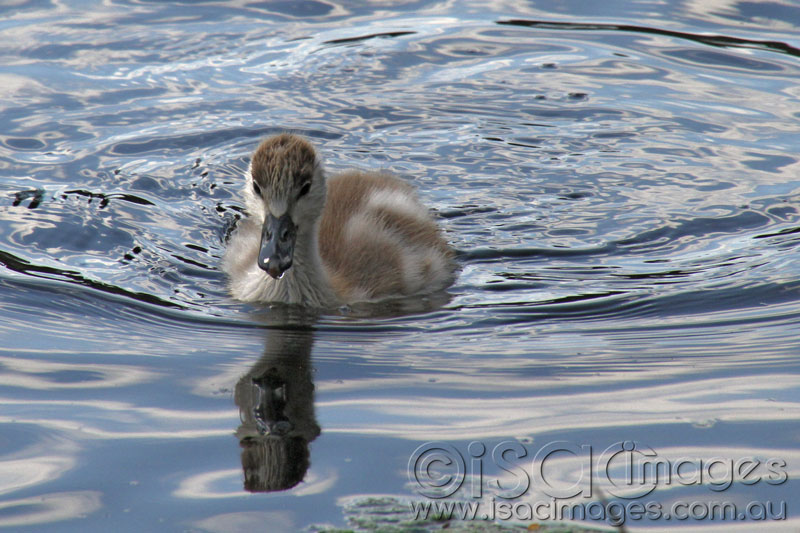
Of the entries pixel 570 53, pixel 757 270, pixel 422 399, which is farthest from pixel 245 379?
pixel 570 53

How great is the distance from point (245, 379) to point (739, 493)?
2050 millimetres

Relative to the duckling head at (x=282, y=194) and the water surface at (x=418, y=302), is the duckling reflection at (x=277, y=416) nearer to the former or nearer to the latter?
the water surface at (x=418, y=302)

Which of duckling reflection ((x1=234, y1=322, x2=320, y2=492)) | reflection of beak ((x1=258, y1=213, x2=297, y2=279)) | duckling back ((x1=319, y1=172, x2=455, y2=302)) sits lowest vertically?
duckling reflection ((x1=234, y1=322, x2=320, y2=492))

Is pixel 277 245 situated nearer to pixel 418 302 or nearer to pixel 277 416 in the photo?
pixel 418 302

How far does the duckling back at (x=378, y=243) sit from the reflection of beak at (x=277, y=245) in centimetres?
58

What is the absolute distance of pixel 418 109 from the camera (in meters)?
8.88

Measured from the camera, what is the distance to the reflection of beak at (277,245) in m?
5.39

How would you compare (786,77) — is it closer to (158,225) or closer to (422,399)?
(158,225)

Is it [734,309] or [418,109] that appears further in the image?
[418,109]

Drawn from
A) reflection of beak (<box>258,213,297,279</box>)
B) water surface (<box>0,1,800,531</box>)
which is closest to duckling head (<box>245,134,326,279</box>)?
reflection of beak (<box>258,213,297,279</box>)

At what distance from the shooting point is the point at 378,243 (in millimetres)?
6324

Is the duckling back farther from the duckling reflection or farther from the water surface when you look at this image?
the duckling reflection

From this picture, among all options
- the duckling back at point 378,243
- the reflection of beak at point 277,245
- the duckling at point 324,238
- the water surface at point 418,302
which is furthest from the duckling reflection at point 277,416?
the duckling back at point 378,243

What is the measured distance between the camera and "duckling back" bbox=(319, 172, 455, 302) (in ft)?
20.1
